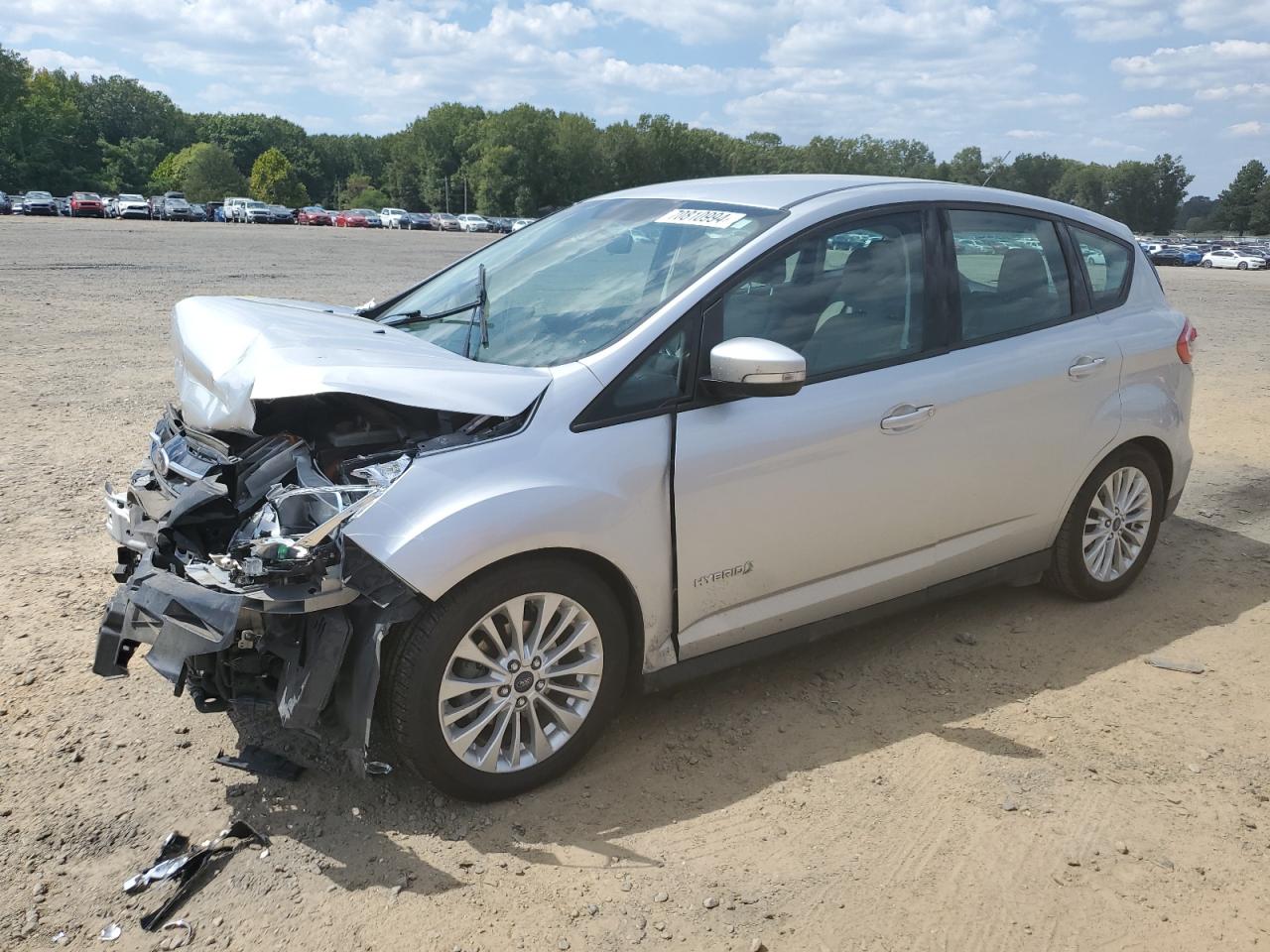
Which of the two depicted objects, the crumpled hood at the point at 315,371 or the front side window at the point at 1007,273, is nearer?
the crumpled hood at the point at 315,371

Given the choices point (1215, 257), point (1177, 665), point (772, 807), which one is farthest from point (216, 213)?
point (772, 807)

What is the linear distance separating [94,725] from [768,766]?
2.42 m

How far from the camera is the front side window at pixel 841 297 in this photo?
378cm

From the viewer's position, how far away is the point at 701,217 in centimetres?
410

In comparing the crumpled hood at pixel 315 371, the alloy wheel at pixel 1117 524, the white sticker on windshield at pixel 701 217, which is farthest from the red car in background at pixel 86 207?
the alloy wheel at pixel 1117 524

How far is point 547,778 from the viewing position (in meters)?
3.46

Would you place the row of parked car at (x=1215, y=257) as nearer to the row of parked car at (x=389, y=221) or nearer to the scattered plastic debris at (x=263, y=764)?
the row of parked car at (x=389, y=221)

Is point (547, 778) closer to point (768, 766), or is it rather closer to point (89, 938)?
point (768, 766)

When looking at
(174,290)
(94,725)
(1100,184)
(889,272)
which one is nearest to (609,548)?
(889,272)

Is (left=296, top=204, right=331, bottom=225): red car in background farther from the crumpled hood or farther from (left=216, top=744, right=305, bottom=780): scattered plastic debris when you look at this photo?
(left=216, top=744, right=305, bottom=780): scattered plastic debris

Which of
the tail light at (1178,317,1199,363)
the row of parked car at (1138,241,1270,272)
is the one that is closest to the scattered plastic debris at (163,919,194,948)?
the tail light at (1178,317,1199,363)

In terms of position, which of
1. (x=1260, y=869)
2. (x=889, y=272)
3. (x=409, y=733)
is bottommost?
(x=1260, y=869)

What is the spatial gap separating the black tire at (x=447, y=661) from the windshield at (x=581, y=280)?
79cm

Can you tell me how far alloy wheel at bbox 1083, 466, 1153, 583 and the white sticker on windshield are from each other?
225cm
